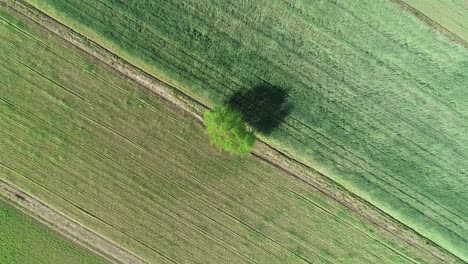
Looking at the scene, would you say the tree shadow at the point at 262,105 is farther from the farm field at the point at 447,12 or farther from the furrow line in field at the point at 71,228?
the furrow line in field at the point at 71,228

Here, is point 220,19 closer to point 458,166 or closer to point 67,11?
point 67,11

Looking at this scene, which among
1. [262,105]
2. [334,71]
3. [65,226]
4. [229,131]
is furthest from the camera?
[65,226]

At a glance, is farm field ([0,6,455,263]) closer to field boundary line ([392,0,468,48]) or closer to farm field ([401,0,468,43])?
field boundary line ([392,0,468,48])

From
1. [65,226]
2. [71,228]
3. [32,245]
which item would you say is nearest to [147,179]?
[71,228]

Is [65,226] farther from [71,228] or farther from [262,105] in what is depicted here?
[262,105]

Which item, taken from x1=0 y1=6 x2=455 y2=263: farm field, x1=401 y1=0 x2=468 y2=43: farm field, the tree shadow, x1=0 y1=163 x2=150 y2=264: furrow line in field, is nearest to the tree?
the tree shadow

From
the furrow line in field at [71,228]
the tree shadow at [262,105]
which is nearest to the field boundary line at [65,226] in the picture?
the furrow line in field at [71,228]
